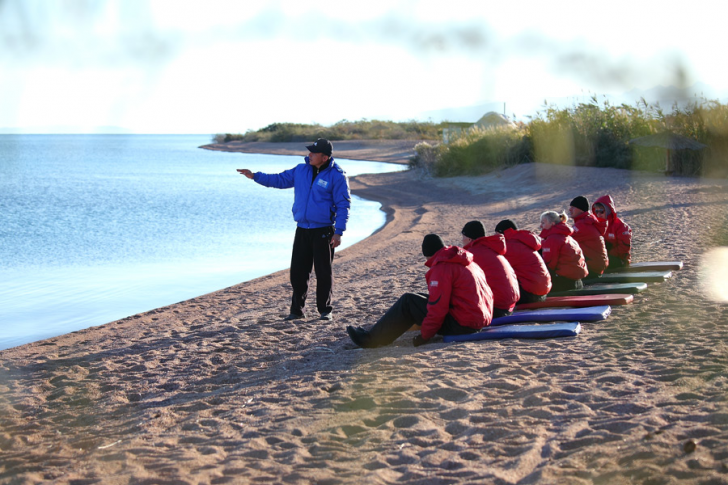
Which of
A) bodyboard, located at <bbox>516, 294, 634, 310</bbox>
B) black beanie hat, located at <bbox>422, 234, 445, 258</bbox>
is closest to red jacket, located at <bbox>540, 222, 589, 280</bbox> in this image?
bodyboard, located at <bbox>516, 294, 634, 310</bbox>

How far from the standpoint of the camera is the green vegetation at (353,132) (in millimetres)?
77312

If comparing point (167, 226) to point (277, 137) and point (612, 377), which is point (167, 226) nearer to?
point (612, 377)

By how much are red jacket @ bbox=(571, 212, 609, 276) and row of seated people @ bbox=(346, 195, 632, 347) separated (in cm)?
5

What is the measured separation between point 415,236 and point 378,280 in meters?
6.02

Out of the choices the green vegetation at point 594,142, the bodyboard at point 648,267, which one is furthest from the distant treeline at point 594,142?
the bodyboard at point 648,267

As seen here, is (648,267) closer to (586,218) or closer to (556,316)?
(586,218)

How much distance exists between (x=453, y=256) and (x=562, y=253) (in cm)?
239

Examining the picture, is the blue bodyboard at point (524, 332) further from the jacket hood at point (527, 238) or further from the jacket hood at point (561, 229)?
the jacket hood at point (561, 229)

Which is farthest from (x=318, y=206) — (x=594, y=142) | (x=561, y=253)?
(x=594, y=142)

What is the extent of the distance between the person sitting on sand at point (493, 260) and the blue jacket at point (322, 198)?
1.39 metres

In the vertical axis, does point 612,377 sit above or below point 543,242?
below

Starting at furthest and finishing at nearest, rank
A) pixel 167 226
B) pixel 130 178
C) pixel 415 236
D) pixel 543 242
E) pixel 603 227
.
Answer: pixel 130 178, pixel 167 226, pixel 415 236, pixel 603 227, pixel 543 242

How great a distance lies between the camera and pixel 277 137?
85.9 metres

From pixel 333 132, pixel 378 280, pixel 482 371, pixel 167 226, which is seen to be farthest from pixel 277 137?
pixel 482 371
